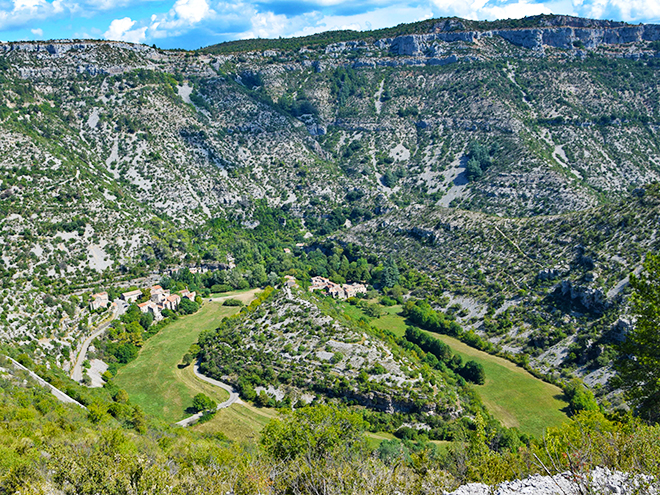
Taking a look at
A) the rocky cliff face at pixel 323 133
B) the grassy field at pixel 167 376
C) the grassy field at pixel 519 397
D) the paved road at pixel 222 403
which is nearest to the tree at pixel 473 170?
the rocky cliff face at pixel 323 133

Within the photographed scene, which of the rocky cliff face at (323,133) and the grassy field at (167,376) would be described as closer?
the grassy field at (167,376)

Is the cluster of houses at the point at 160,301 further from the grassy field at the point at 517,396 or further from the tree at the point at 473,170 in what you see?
the tree at the point at 473,170

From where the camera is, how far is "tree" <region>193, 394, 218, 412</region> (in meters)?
48.6

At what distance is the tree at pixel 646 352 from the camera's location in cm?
2189

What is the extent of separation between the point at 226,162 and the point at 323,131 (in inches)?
1473

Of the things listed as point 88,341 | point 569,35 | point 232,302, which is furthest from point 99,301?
point 569,35

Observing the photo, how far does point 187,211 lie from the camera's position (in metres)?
106

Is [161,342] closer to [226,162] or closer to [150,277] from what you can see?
[150,277]

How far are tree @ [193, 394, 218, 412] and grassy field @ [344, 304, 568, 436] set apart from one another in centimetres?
3094

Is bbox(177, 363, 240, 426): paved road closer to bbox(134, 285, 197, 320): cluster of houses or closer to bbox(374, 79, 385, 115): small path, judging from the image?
bbox(134, 285, 197, 320): cluster of houses

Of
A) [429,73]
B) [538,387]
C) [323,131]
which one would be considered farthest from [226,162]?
[538,387]

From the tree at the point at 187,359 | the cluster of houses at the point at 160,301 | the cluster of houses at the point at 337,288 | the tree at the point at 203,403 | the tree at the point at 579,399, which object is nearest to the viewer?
the tree at the point at 579,399

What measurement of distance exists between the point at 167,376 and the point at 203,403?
1121 cm

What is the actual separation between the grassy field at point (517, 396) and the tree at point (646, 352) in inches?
819
